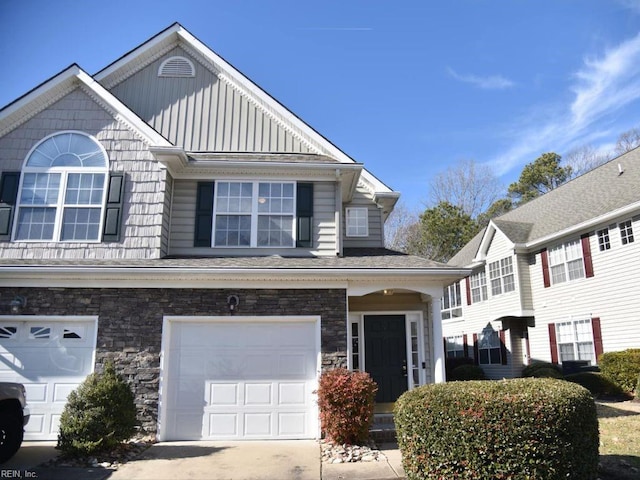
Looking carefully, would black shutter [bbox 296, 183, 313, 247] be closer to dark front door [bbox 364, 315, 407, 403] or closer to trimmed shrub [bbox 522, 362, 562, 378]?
dark front door [bbox 364, 315, 407, 403]

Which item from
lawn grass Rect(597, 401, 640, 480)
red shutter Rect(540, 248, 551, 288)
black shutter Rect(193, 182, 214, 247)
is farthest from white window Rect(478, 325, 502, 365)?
black shutter Rect(193, 182, 214, 247)

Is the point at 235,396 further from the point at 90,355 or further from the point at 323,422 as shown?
the point at 90,355

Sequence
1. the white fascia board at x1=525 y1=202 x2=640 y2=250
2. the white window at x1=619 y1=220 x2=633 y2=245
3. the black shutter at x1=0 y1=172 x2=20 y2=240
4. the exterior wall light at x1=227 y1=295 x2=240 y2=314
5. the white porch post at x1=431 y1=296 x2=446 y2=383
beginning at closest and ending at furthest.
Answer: the exterior wall light at x1=227 y1=295 x2=240 y2=314, the white porch post at x1=431 y1=296 x2=446 y2=383, the black shutter at x1=0 y1=172 x2=20 y2=240, the white fascia board at x1=525 y1=202 x2=640 y2=250, the white window at x1=619 y1=220 x2=633 y2=245

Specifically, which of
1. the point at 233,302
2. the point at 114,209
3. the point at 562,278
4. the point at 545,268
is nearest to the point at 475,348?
the point at 545,268

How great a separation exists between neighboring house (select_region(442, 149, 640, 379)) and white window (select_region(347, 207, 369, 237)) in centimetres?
754

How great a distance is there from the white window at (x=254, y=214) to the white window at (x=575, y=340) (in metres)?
10.7

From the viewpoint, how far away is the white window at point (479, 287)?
20.6 metres

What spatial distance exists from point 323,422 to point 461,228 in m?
22.7

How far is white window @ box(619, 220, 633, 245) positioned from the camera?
45.0 feet

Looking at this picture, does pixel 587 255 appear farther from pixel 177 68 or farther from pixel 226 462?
pixel 177 68

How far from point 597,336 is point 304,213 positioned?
1043 cm

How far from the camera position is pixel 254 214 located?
34.6ft

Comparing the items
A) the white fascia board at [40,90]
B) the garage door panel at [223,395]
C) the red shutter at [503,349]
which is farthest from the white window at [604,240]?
the white fascia board at [40,90]

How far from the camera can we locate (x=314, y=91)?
44.1 ft
